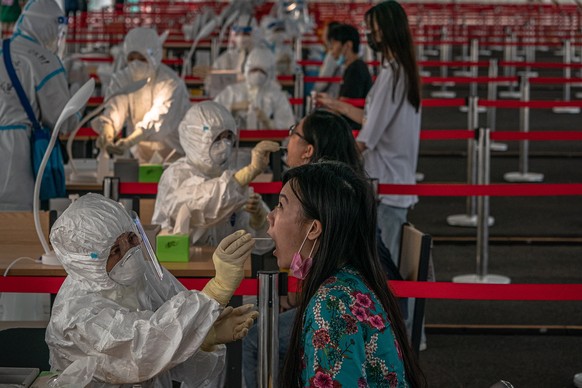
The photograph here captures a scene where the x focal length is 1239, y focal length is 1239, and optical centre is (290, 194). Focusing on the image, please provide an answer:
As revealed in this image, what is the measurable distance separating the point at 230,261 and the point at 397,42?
2.51 m

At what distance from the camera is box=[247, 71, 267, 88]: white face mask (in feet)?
29.2

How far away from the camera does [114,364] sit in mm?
2914

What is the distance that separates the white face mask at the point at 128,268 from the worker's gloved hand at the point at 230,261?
184 mm

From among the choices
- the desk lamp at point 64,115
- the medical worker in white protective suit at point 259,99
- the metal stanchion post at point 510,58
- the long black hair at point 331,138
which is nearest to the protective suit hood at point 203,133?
the long black hair at point 331,138

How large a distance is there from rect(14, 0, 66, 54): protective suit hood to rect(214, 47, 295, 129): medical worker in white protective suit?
8.70 feet

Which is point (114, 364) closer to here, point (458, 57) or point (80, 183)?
point (80, 183)

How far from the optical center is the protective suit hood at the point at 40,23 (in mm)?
5824

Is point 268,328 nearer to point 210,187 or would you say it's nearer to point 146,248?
point 146,248

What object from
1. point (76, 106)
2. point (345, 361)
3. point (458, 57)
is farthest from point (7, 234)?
point (458, 57)

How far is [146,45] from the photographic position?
757cm

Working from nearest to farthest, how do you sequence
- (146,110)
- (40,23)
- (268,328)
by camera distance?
(268,328)
(40,23)
(146,110)

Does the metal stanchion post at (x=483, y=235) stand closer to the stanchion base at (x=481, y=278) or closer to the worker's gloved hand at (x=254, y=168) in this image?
the stanchion base at (x=481, y=278)

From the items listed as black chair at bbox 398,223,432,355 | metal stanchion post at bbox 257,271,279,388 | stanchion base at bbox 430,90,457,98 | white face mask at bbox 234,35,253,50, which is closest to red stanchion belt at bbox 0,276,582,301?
black chair at bbox 398,223,432,355

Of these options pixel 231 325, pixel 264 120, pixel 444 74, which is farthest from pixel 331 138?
pixel 444 74
